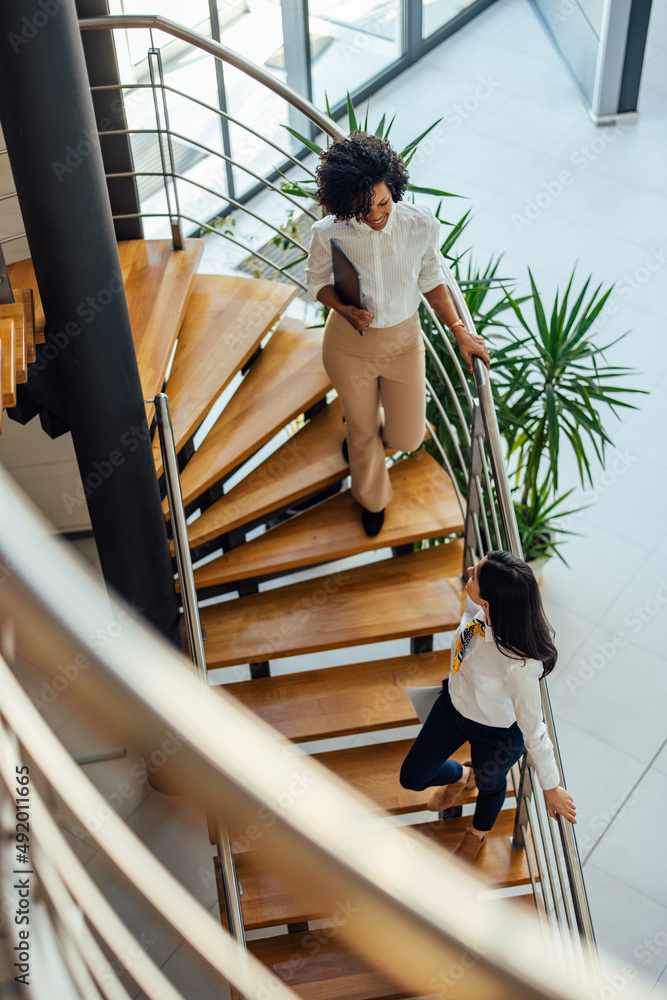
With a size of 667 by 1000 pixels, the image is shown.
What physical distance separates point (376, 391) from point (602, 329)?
3.54 metres

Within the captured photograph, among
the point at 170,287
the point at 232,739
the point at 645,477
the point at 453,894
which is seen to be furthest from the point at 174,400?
the point at 645,477

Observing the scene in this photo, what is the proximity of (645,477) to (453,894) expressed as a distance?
306cm

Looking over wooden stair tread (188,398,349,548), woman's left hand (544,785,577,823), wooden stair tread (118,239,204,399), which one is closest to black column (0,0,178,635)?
wooden stair tread (188,398,349,548)

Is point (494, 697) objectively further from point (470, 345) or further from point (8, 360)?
point (8, 360)

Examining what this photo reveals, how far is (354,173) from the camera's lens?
112 inches

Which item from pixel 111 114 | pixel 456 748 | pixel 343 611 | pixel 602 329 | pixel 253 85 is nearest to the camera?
pixel 456 748

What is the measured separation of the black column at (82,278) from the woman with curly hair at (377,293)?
70 cm

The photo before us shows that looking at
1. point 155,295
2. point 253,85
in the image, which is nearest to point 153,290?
point 155,295

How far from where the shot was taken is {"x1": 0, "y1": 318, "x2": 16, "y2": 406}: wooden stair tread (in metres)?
2.79

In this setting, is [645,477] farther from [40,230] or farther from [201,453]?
[40,230]

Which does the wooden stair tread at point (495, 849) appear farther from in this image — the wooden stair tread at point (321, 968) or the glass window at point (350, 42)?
the glass window at point (350, 42)

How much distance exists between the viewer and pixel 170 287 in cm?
432

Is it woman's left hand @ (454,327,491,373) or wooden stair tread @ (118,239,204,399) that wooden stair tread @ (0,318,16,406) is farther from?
woman's left hand @ (454,327,491,373)

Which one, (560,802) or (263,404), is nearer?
(560,802)
